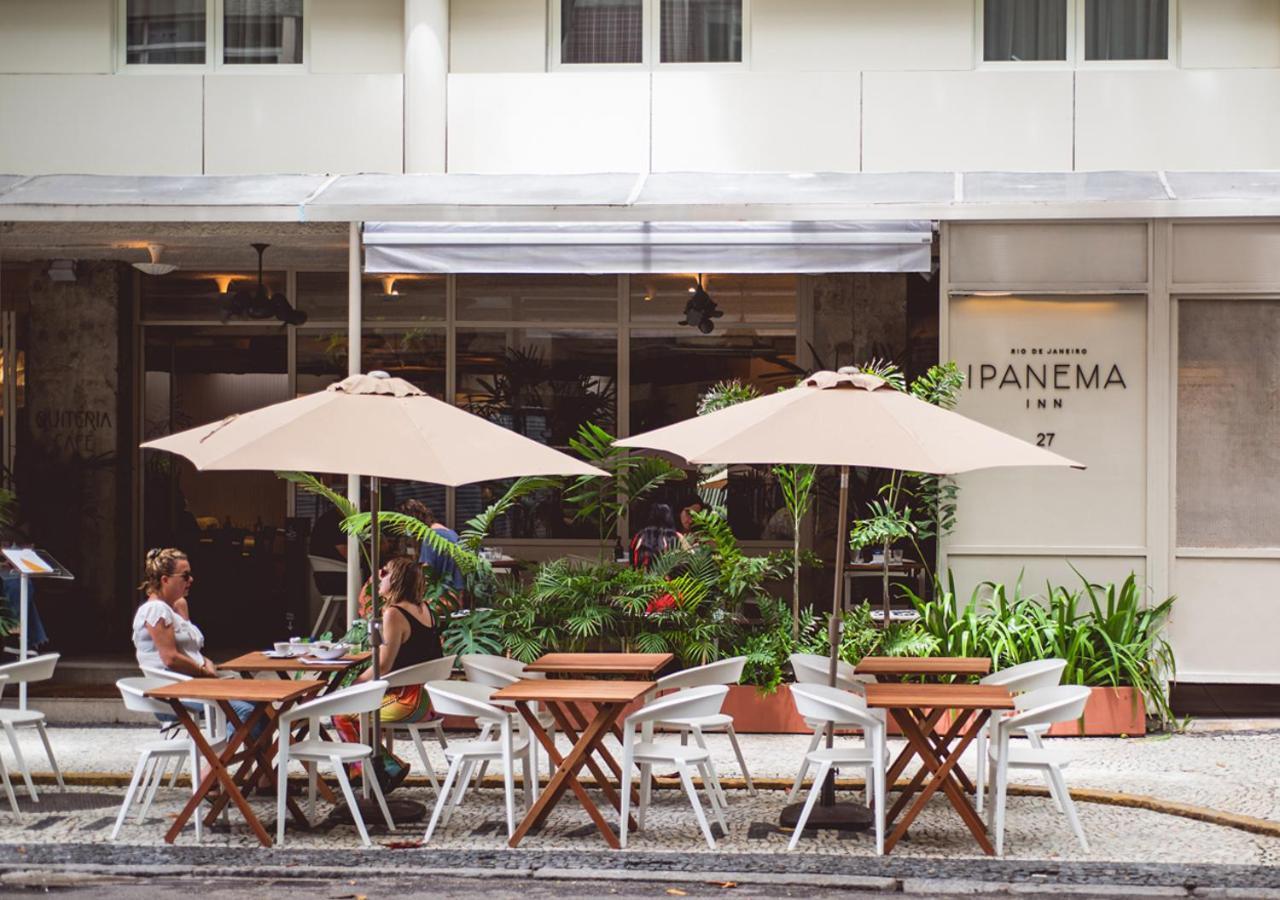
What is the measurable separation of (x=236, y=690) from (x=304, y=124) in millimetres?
5769

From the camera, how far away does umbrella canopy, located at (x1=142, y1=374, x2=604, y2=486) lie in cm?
707

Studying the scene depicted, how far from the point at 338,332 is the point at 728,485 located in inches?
152

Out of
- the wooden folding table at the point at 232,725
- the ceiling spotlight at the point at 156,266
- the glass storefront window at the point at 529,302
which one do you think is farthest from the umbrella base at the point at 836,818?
the ceiling spotlight at the point at 156,266

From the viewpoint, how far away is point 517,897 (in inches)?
261

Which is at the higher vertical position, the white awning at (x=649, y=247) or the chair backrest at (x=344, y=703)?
the white awning at (x=649, y=247)

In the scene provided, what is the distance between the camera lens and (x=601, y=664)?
27.7 ft

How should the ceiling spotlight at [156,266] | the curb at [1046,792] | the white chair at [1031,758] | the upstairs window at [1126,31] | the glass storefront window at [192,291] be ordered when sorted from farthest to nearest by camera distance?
the glass storefront window at [192,291]
the ceiling spotlight at [156,266]
the upstairs window at [1126,31]
the curb at [1046,792]
the white chair at [1031,758]

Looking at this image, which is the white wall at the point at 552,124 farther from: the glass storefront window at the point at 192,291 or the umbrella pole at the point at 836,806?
the umbrella pole at the point at 836,806

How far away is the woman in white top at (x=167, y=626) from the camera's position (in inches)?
328

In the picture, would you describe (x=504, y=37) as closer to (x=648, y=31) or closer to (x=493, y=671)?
(x=648, y=31)

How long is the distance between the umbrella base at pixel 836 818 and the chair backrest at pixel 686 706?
0.67m

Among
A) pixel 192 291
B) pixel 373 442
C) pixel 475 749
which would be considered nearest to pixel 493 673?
pixel 475 749

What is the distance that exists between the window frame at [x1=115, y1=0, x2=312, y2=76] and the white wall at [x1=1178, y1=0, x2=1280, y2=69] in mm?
6584

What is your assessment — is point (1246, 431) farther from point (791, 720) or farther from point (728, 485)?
point (728, 485)
